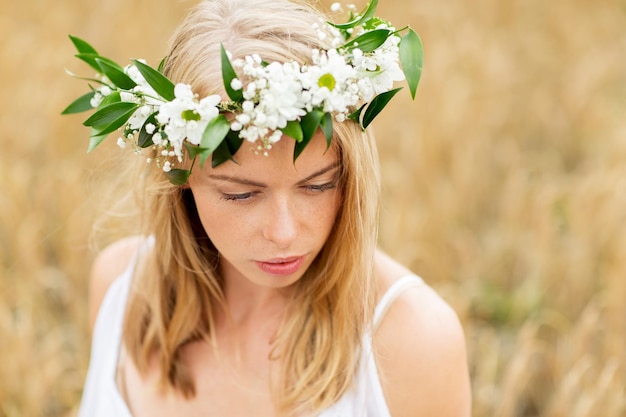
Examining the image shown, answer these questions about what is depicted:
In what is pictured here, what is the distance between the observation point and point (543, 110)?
4.42m

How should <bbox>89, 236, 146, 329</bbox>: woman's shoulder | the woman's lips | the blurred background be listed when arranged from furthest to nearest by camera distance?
the blurred background < <bbox>89, 236, 146, 329</bbox>: woman's shoulder < the woman's lips

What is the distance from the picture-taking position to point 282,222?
1.50 metres

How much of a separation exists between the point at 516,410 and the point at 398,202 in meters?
1.10

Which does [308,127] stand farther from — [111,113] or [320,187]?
[111,113]

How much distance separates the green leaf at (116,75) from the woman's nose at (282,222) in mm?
389

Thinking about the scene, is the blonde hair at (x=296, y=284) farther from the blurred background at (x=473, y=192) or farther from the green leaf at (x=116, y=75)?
the blurred background at (x=473, y=192)

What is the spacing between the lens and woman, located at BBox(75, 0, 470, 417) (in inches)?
58.2

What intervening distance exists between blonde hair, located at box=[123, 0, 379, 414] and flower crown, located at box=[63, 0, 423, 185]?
0.21 ft

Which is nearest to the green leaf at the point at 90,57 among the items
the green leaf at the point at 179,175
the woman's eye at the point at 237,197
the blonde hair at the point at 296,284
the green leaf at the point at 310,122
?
the blonde hair at the point at 296,284

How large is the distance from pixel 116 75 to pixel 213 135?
31 cm

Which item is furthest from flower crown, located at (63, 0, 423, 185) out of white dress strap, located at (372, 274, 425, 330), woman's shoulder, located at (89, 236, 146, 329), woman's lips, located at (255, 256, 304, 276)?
woman's shoulder, located at (89, 236, 146, 329)

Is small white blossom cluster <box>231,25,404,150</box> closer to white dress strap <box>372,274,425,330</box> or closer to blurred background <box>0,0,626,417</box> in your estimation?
white dress strap <box>372,274,425,330</box>

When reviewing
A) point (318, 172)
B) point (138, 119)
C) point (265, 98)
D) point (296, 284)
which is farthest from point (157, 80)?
point (296, 284)

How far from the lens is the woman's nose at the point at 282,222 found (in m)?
1.50
